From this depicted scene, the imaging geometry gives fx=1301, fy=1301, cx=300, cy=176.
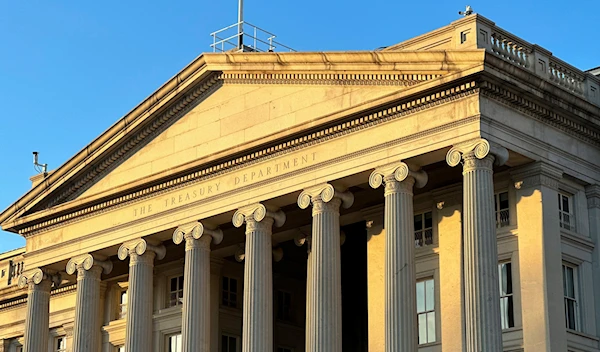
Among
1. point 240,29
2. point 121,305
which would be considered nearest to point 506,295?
point 240,29

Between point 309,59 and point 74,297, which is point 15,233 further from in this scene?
point 309,59

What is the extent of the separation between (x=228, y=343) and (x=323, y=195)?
36.0ft

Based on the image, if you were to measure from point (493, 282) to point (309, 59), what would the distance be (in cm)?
1069

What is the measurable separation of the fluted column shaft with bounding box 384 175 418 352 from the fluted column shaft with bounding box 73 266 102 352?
48.6 feet

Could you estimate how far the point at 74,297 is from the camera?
5581cm

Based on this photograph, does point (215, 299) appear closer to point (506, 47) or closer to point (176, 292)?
point (176, 292)

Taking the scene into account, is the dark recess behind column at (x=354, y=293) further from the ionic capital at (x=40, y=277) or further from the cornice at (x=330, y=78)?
the ionic capital at (x=40, y=277)

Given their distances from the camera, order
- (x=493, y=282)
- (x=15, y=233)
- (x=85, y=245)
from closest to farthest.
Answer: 1. (x=493, y=282)
2. (x=85, y=245)
3. (x=15, y=233)

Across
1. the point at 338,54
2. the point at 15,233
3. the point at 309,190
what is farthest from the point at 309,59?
the point at 15,233

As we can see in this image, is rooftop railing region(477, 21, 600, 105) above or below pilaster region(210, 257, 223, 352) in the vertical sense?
above

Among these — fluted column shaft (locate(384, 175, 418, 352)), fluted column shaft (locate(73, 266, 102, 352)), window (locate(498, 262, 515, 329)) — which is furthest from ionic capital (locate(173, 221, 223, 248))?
window (locate(498, 262, 515, 329))

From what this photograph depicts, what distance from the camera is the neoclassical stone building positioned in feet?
126

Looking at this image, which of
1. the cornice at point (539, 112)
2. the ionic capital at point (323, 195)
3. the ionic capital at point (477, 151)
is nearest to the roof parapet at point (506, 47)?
the cornice at point (539, 112)

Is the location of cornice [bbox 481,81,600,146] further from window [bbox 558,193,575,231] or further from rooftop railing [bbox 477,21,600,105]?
window [bbox 558,193,575,231]
